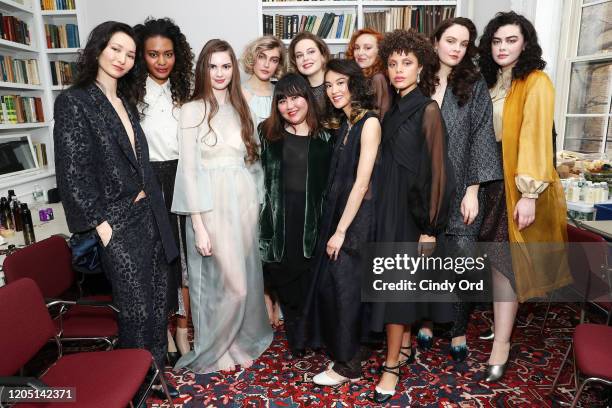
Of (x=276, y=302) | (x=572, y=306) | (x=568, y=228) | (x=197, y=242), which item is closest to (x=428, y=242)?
(x=568, y=228)

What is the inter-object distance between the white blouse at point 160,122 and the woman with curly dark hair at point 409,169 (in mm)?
1101

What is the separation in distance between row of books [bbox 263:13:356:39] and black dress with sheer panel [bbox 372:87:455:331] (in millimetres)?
2299

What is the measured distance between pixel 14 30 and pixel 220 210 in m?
2.69

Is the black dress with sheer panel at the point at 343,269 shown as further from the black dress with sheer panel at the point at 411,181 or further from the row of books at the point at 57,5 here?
the row of books at the point at 57,5

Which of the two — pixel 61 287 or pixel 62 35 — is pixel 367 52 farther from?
pixel 62 35

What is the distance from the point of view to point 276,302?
118 inches

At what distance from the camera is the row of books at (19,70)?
334cm

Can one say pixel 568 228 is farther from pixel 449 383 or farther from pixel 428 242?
pixel 449 383

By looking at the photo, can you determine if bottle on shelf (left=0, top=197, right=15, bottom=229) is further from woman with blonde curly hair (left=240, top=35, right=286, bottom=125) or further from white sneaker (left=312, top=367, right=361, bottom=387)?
white sneaker (left=312, top=367, right=361, bottom=387)

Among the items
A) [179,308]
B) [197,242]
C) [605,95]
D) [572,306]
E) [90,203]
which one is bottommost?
[572,306]

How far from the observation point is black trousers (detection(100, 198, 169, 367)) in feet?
6.15

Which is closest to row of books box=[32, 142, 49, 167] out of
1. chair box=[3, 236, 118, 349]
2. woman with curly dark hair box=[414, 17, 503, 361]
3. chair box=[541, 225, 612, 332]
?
chair box=[3, 236, 118, 349]

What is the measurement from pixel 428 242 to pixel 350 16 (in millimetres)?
2810

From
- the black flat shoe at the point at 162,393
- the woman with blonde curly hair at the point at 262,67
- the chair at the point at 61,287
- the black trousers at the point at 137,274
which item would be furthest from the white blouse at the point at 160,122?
the black flat shoe at the point at 162,393
